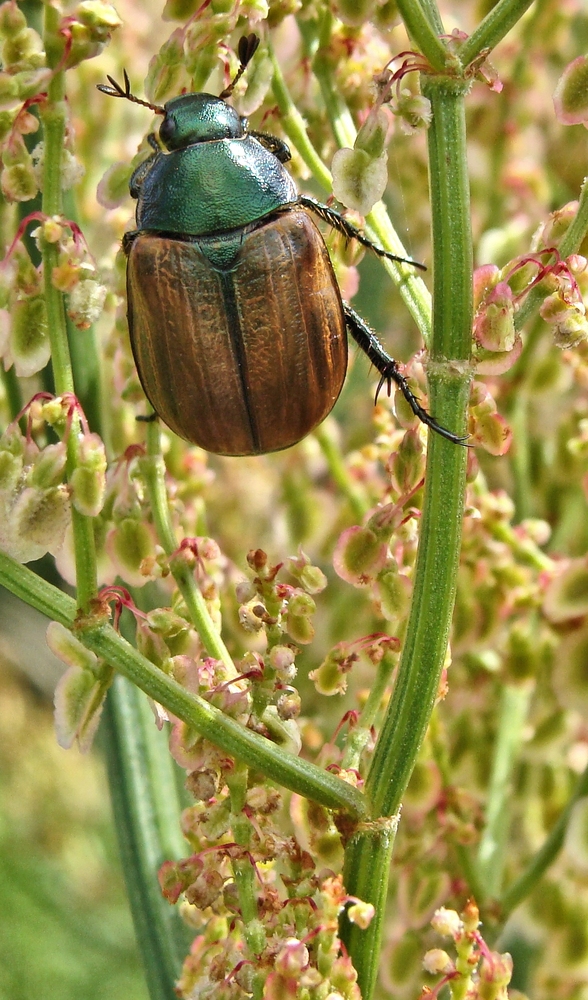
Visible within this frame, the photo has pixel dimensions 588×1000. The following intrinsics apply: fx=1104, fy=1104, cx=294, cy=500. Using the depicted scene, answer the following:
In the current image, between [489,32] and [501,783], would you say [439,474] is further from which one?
[501,783]

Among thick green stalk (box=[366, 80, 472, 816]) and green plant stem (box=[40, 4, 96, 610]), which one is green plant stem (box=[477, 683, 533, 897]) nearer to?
thick green stalk (box=[366, 80, 472, 816])

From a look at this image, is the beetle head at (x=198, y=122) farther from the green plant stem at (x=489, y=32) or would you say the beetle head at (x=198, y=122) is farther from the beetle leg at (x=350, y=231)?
the green plant stem at (x=489, y=32)

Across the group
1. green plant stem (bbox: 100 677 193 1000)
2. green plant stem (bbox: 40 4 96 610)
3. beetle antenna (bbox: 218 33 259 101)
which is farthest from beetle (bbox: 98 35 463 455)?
green plant stem (bbox: 100 677 193 1000)

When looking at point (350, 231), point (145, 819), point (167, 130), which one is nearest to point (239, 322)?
point (350, 231)

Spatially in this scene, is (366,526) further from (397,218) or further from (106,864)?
(106,864)

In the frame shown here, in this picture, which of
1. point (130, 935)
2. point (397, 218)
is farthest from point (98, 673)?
point (130, 935)

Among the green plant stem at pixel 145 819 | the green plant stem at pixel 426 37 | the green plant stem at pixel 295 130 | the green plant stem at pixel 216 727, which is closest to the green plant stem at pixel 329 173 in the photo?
the green plant stem at pixel 295 130
